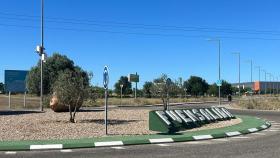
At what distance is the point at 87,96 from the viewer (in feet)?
78.5

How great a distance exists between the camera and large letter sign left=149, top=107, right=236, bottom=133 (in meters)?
20.2

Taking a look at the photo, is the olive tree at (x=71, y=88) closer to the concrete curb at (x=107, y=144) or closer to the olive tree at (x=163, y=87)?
the concrete curb at (x=107, y=144)

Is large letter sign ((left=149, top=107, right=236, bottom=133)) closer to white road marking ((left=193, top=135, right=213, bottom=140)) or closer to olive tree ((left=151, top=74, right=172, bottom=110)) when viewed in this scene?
white road marking ((left=193, top=135, right=213, bottom=140))

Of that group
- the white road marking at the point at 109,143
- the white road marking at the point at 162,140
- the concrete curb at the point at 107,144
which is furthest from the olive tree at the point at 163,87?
the white road marking at the point at 109,143

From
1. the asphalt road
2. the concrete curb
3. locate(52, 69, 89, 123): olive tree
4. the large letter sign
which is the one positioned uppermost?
locate(52, 69, 89, 123): olive tree

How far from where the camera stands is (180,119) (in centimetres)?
2211

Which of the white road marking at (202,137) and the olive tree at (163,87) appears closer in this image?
the white road marking at (202,137)

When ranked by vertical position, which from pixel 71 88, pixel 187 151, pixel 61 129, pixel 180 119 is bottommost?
pixel 187 151

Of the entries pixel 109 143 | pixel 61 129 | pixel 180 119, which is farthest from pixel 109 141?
pixel 180 119

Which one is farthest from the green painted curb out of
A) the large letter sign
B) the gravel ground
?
the gravel ground

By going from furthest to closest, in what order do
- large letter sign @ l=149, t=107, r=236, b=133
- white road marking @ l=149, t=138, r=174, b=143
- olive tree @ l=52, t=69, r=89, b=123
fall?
olive tree @ l=52, t=69, r=89, b=123
large letter sign @ l=149, t=107, r=236, b=133
white road marking @ l=149, t=138, r=174, b=143

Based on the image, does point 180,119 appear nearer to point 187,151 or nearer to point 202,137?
point 202,137

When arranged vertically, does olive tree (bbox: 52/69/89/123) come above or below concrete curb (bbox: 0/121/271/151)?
above

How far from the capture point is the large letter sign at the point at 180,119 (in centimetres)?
2016
